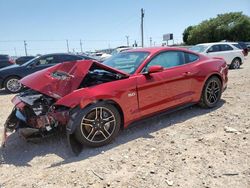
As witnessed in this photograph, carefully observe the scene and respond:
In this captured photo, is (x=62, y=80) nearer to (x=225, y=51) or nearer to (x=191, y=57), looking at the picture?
(x=191, y=57)

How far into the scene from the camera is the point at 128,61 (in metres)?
5.06

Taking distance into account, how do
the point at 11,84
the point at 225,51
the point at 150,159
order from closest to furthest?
the point at 150,159
the point at 11,84
the point at 225,51

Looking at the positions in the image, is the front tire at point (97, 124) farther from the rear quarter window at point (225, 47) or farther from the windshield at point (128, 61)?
the rear quarter window at point (225, 47)

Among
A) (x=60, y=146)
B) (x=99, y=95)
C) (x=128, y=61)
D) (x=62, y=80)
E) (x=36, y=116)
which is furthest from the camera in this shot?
(x=128, y=61)

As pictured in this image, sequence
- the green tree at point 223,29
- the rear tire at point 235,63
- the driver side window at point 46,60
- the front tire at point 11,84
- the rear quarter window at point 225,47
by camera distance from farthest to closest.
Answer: the green tree at point 223,29, the rear tire at point 235,63, the rear quarter window at point 225,47, the driver side window at point 46,60, the front tire at point 11,84

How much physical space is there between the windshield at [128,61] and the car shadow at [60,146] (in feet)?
3.11

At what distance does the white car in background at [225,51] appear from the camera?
13.2 m

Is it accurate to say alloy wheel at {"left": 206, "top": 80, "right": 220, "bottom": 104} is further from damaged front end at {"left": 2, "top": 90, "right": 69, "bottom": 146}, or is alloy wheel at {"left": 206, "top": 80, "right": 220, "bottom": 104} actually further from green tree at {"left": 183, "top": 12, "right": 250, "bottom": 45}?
green tree at {"left": 183, "top": 12, "right": 250, "bottom": 45}

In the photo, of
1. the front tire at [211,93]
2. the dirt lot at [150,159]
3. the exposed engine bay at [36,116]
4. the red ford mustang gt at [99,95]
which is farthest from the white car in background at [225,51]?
the exposed engine bay at [36,116]

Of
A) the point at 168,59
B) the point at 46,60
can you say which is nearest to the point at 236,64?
the point at 46,60

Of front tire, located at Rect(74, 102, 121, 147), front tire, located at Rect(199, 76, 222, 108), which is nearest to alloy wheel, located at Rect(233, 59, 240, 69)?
front tire, located at Rect(199, 76, 222, 108)

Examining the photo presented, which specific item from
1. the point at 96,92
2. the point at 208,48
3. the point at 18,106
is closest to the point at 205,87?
the point at 96,92

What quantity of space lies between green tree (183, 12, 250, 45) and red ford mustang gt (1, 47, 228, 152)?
2109 inches

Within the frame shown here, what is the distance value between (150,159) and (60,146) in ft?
5.04
